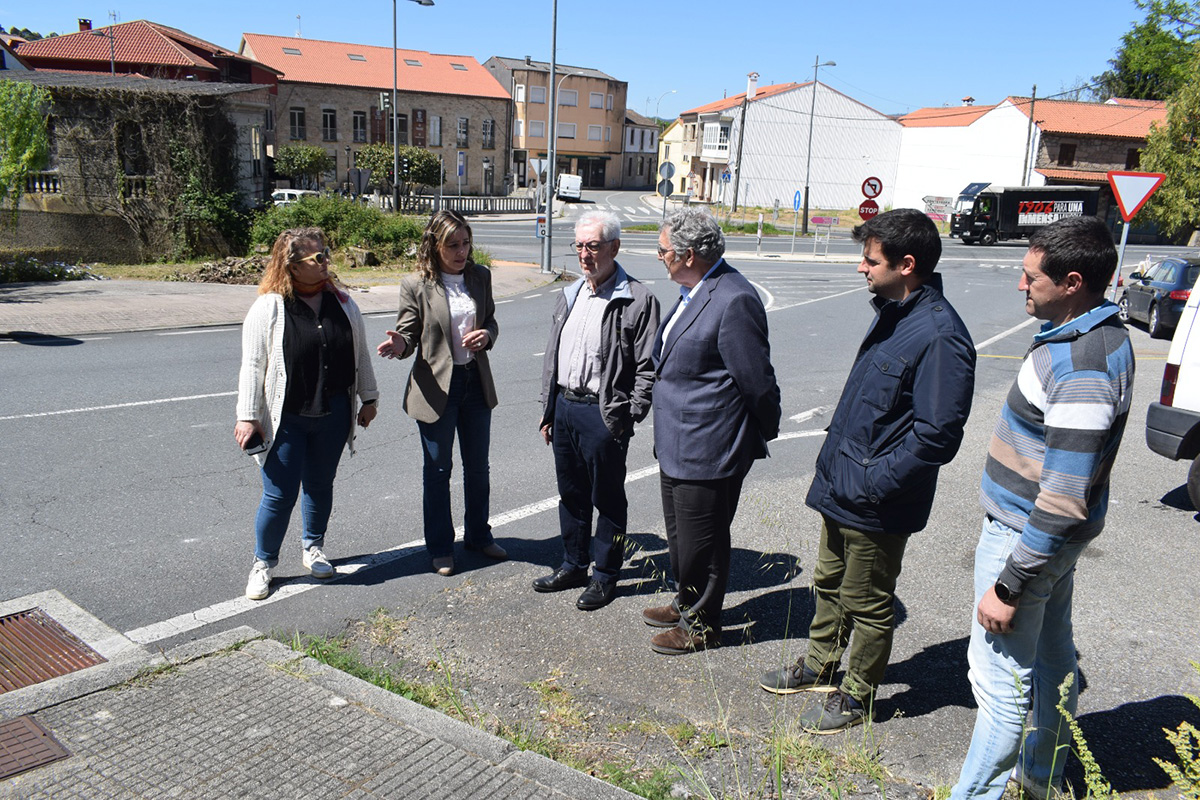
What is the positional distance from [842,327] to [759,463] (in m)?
8.59

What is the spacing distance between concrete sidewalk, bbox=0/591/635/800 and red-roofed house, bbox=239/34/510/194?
5932cm

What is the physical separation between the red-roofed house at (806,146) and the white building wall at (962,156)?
60.7 inches

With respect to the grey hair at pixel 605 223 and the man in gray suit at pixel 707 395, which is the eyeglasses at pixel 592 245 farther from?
the man in gray suit at pixel 707 395

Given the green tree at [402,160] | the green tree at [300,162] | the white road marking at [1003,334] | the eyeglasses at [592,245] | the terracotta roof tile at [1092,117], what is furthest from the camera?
the terracotta roof tile at [1092,117]

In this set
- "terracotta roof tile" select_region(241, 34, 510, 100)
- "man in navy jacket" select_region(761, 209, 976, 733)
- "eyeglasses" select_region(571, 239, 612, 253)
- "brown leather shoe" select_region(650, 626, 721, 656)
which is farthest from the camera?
"terracotta roof tile" select_region(241, 34, 510, 100)

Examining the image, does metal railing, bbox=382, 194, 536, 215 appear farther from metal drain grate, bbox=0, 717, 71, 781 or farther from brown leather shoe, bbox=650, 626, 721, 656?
metal drain grate, bbox=0, 717, 71, 781

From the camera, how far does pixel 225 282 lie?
17.7 meters

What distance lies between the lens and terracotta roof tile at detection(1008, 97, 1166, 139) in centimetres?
5625

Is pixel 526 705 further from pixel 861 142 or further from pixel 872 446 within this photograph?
pixel 861 142

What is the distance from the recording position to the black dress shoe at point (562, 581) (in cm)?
456

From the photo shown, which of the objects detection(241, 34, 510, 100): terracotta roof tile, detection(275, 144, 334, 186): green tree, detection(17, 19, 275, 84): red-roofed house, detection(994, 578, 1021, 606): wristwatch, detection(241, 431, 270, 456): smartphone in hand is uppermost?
detection(241, 34, 510, 100): terracotta roof tile

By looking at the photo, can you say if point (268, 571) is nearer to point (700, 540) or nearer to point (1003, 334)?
point (700, 540)

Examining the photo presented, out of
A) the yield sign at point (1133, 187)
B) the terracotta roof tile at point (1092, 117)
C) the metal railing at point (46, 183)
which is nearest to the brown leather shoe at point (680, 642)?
the yield sign at point (1133, 187)

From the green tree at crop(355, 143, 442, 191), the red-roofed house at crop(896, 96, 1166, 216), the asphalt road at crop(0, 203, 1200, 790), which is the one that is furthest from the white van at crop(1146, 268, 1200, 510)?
the red-roofed house at crop(896, 96, 1166, 216)
